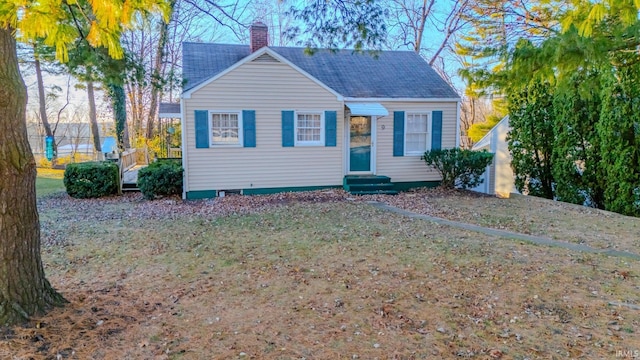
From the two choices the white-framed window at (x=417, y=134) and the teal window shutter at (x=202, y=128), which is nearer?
the teal window shutter at (x=202, y=128)

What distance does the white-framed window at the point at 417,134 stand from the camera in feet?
39.8

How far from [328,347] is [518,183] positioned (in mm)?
10654

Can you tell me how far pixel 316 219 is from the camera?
305 inches

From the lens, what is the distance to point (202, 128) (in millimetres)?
10391

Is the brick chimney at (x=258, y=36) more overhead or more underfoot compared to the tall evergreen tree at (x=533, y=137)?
more overhead

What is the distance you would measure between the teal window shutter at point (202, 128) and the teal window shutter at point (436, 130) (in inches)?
257

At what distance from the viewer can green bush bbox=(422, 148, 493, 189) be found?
37.2ft

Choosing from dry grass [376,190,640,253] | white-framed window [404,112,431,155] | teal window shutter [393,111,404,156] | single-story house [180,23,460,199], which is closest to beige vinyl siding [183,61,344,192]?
single-story house [180,23,460,199]

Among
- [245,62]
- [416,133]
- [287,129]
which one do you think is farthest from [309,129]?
[416,133]

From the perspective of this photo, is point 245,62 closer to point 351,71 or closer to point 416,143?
point 351,71

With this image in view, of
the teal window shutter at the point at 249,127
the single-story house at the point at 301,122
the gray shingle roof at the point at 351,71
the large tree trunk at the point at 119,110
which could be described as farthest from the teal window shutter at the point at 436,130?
the large tree trunk at the point at 119,110

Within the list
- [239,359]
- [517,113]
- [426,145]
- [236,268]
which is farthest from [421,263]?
[517,113]

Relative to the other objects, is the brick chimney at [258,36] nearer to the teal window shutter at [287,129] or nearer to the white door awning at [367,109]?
the teal window shutter at [287,129]

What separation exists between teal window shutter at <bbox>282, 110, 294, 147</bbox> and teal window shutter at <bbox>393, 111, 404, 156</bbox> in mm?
3099
